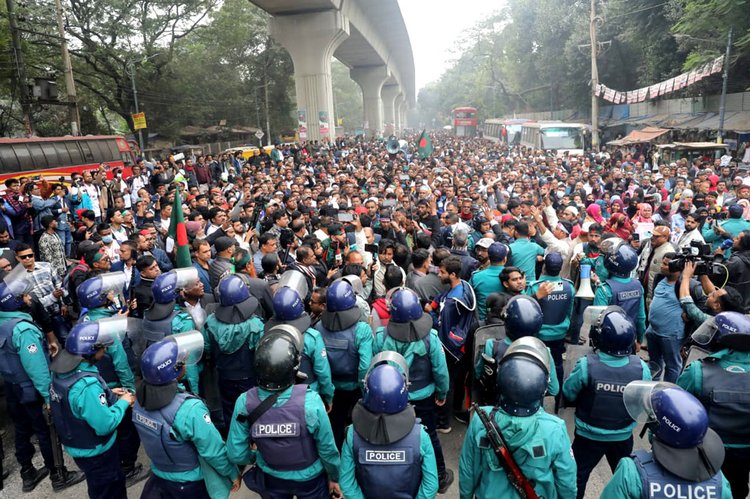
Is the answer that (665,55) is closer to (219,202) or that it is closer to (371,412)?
(219,202)

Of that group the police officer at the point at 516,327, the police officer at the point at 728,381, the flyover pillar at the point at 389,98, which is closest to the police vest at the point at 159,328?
the police officer at the point at 516,327

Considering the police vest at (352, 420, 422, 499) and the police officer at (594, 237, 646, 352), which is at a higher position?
the police officer at (594, 237, 646, 352)

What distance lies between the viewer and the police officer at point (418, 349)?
3.62 meters

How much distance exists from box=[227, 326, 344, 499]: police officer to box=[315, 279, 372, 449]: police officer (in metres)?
0.86

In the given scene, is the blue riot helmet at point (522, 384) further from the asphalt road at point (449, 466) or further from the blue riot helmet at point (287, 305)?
the blue riot helmet at point (287, 305)

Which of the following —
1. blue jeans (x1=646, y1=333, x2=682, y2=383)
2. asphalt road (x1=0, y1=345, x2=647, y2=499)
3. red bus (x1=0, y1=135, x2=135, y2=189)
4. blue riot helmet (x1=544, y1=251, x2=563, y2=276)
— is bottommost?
asphalt road (x1=0, y1=345, x2=647, y2=499)

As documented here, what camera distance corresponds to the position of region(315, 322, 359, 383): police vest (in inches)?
153

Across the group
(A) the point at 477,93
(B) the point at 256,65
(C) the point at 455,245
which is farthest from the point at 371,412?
(A) the point at 477,93

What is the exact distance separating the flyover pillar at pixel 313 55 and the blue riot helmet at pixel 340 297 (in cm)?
2517

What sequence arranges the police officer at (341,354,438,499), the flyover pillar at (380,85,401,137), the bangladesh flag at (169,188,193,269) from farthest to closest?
the flyover pillar at (380,85,401,137) < the bangladesh flag at (169,188,193,269) < the police officer at (341,354,438,499)

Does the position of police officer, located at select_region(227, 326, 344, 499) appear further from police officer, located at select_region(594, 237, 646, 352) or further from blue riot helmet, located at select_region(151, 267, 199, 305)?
police officer, located at select_region(594, 237, 646, 352)

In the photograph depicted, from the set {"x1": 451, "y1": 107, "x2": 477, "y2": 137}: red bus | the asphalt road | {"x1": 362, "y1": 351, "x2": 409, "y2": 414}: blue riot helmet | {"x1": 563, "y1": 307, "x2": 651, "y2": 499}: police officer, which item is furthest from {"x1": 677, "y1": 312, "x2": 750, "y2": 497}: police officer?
{"x1": 451, "y1": 107, "x2": 477, "y2": 137}: red bus

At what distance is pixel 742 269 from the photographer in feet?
17.6

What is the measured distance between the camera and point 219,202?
30.2 feet
